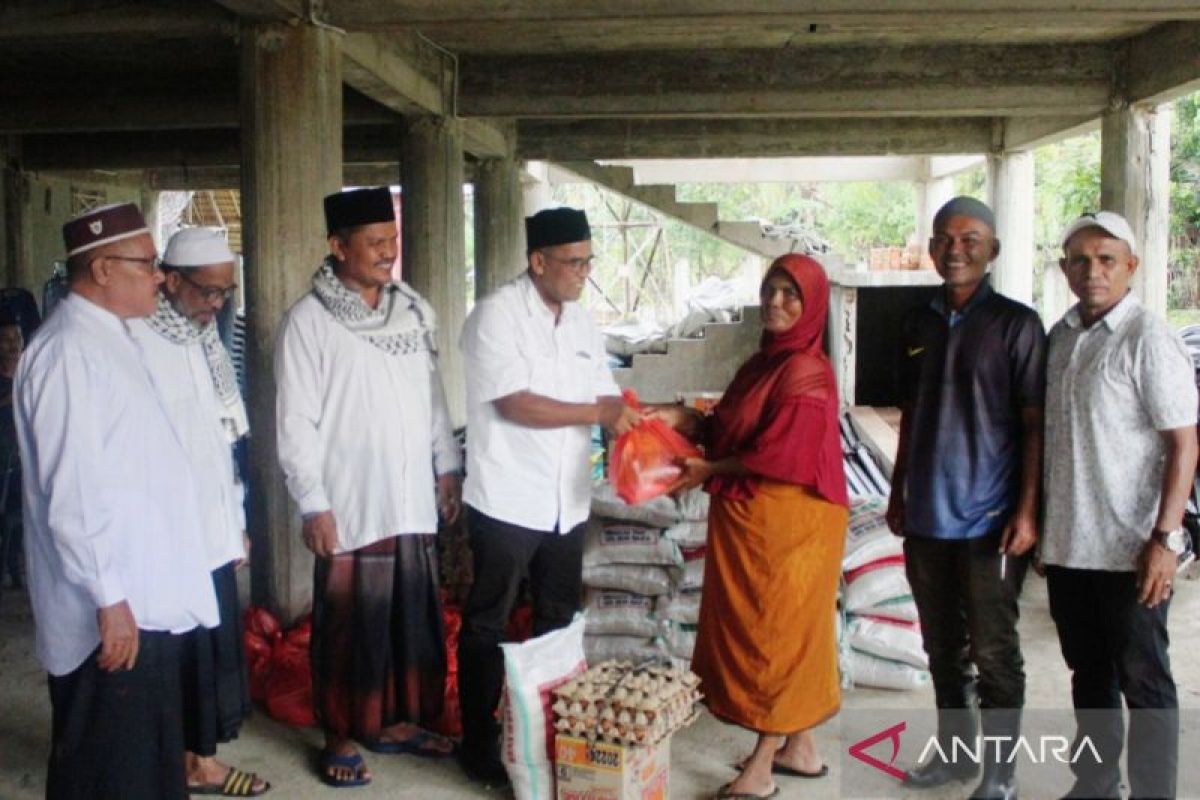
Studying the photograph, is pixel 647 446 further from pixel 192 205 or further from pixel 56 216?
pixel 192 205

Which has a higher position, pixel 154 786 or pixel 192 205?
pixel 192 205

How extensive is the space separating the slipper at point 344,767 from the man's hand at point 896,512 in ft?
6.57

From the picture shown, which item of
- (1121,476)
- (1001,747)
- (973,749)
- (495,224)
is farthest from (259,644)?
(495,224)

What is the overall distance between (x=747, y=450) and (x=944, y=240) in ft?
2.89

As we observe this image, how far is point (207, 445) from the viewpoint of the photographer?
3.44m

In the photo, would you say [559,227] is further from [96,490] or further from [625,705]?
[96,490]

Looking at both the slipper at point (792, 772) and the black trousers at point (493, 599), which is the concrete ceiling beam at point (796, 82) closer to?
the black trousers at point (493, 599)

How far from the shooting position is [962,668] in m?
3.60

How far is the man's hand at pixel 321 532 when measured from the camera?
356 centimetres

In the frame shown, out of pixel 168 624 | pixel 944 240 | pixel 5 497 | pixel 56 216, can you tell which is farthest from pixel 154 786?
pixel 56 216

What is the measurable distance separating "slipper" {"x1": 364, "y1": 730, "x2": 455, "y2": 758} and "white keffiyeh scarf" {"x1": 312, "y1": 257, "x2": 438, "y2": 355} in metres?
1.41

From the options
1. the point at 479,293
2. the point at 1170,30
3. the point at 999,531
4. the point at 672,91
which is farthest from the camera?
the point at 479,293

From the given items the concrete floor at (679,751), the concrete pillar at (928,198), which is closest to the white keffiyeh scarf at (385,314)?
the concrete floor at (679,751)

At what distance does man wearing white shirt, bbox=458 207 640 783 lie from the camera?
3611 millimetres
